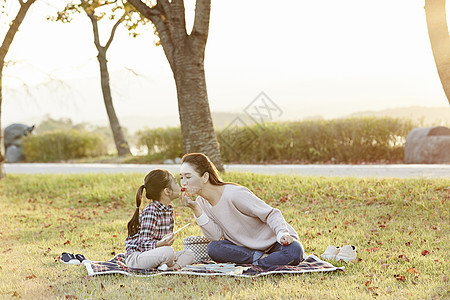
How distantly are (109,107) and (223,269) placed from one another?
17559mm

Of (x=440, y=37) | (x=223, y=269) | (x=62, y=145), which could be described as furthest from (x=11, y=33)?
(x=223, y=269)

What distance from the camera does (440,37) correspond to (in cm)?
838

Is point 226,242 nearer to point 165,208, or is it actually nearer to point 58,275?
point 165,208

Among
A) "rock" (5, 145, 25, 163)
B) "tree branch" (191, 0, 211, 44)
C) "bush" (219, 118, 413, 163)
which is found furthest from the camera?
"rock" (5, 145, 25, 163)

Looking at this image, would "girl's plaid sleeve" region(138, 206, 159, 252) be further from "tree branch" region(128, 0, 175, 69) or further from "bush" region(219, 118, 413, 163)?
"bush" region(219, 118, 413, 163)

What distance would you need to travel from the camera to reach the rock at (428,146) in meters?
14.2

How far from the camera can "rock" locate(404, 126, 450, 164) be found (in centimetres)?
1420

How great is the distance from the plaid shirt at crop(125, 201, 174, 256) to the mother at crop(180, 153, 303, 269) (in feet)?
0.98

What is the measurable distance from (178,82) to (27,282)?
259 inches

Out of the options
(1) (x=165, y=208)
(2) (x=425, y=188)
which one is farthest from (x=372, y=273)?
(2) (x=425, y=188)

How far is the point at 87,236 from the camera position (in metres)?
7.54

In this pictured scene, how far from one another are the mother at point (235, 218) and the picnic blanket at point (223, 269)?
10cm

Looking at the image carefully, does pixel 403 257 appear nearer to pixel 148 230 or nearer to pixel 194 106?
pixel 148 230

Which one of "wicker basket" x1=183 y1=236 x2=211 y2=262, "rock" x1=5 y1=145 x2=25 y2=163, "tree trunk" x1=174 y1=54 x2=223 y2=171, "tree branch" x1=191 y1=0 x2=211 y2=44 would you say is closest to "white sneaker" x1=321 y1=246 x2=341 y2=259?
"wicker basket" x1=183 y1=236 x2=211 y2=262
